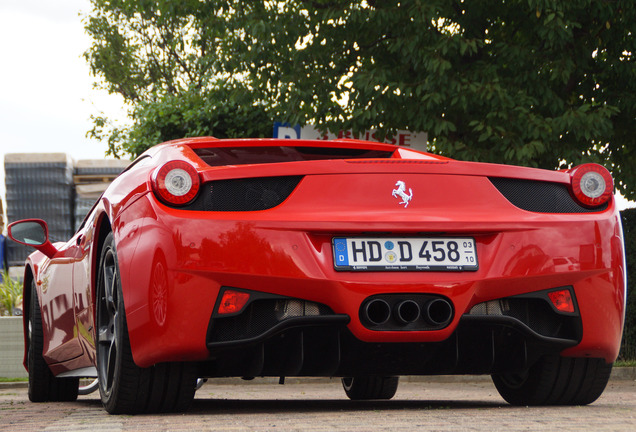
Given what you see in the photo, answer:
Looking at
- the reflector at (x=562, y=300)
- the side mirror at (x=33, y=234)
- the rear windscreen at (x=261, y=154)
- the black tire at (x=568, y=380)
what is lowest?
the black tire at (x=568, y=380)

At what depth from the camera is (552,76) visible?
1173cm

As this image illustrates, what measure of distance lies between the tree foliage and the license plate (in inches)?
282

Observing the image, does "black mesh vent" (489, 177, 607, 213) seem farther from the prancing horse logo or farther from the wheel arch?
the wheel arch

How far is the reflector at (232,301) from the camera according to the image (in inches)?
161

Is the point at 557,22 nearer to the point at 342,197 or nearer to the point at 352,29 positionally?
the point at 352,29

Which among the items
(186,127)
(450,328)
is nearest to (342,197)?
(450,328)

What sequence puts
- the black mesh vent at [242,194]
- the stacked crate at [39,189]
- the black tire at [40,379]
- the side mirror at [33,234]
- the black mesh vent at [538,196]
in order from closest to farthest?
1. the black mesh vent at [242,194]
2. the black mesh vent at [538,196]
3. the side mirror at [33,234]
4. the black tire at [40,379]
5. the stacked crate at [39,189]

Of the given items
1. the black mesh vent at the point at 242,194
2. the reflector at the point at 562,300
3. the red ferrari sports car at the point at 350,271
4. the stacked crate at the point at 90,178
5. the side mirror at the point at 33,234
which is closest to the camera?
the red ferrari sports car at the point at 350,271

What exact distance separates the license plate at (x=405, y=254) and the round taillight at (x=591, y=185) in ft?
2.14

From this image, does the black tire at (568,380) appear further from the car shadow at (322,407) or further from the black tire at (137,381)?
the black tire at (137,381)

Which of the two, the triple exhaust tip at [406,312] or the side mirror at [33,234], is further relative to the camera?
the side mirror at [33,234]

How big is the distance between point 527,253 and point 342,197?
Result: 81 cm

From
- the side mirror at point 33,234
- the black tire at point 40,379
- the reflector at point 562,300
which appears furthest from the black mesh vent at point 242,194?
the black tire at point 40,379

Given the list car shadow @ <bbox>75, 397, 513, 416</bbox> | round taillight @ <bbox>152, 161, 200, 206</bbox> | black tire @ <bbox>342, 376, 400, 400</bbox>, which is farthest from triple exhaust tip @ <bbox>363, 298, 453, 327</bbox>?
black tire @ <bbox>342, 376, 400, 400</bbox>
